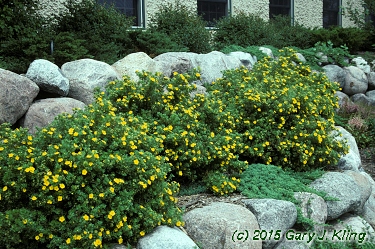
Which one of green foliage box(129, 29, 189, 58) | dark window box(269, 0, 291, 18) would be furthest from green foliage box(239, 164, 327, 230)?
dark window box(269, 0, 291, 18)

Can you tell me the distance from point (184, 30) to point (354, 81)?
4.14 m

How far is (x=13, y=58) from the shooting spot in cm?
695

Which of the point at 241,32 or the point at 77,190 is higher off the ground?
the point at 241,32

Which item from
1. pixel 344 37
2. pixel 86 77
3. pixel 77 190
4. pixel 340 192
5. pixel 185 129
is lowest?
pixel 340 192

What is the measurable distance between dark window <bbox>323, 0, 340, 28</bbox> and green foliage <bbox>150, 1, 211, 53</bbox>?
970 cm

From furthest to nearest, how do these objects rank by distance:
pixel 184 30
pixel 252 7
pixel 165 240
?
pixel 252 7 < pixel 184 30 < pixel 165 240

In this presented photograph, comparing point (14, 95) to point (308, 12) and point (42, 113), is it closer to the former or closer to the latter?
point (42, 113)

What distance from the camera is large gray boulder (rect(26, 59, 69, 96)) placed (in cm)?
→ 564

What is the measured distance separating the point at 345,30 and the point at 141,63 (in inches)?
348

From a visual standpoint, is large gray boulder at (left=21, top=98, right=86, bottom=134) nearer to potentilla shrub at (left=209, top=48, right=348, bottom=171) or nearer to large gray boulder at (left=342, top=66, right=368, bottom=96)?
potentilla shrub at (left=209, top=48, right=348, bottom=171)

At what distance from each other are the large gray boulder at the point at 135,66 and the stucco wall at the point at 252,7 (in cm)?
845

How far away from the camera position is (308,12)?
17672mm

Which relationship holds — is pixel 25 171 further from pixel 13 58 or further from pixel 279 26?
pixel 279 26

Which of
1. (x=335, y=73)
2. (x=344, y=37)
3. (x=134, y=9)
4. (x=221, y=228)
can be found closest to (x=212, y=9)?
(x=134, y=9)
